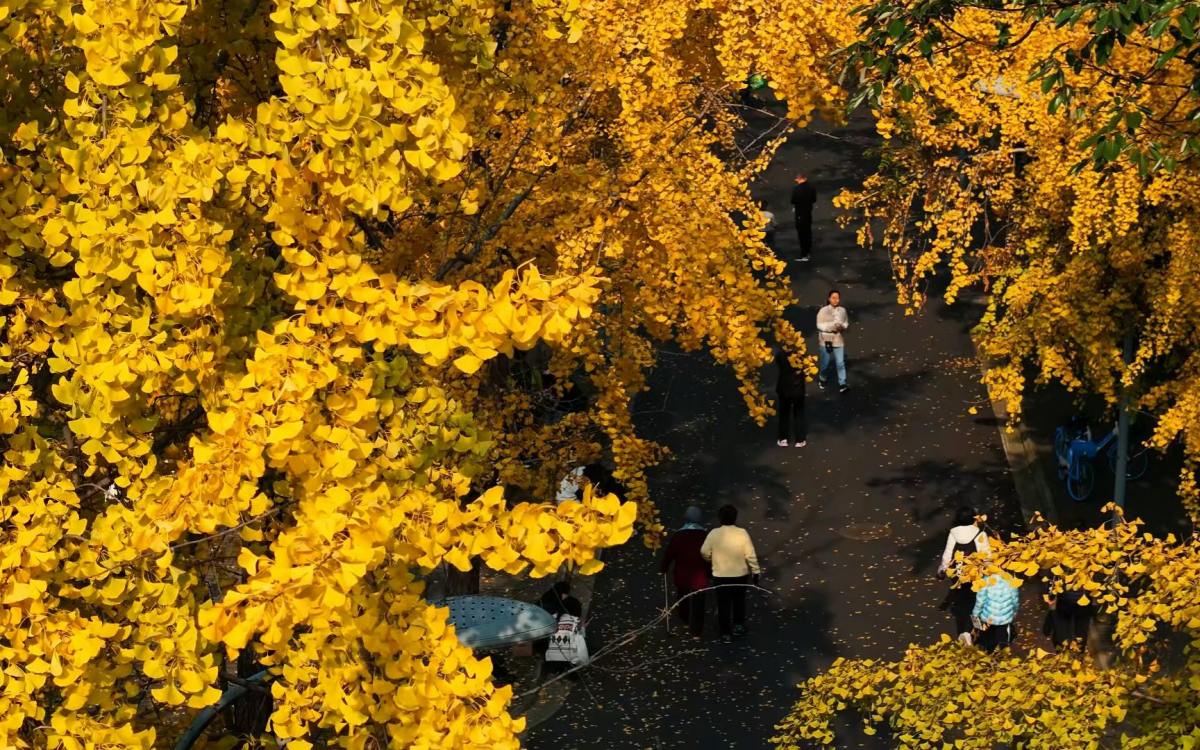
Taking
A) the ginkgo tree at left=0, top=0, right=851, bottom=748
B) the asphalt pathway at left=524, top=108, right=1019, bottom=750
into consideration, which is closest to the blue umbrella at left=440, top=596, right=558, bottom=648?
the asphalt pathway at left=524, top=108, right=1019, bottom=750

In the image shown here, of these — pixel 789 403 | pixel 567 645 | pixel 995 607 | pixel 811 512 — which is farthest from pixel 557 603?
pixel 789 403

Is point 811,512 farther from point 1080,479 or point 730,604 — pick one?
point 730,604

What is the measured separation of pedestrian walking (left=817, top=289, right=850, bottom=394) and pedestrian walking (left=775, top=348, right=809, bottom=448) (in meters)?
1.37

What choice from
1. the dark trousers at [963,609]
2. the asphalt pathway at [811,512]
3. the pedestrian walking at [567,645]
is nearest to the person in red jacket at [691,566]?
the asphalt pathway at [811,512]

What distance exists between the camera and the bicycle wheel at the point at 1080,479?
20812 mm

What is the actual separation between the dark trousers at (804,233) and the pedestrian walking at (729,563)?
40.7ft

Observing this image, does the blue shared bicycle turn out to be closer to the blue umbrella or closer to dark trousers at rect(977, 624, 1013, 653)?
dark trousers at rect(977, 624, 1013, 653)

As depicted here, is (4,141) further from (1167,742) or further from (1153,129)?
(1153,129)

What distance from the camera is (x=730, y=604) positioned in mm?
18156

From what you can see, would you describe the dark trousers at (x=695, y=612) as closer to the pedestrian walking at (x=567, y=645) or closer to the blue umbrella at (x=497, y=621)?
Answer: the pedestrian walking at (x=567, y=645)

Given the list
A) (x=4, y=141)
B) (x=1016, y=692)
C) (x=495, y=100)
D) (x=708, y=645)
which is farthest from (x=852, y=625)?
(x=4, y=141)

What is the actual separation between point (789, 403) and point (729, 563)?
5596 millimetres

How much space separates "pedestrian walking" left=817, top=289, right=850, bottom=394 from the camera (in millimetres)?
24578

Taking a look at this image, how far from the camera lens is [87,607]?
6988 millimetres
